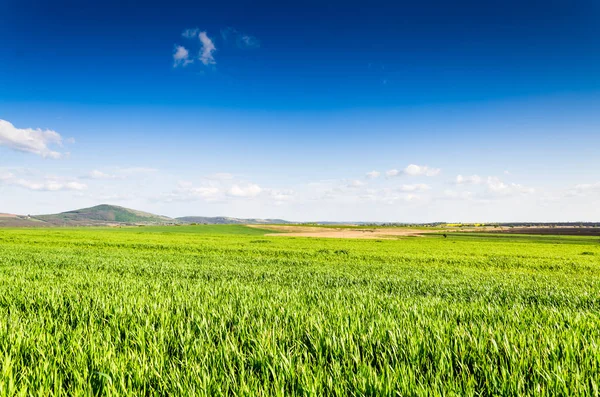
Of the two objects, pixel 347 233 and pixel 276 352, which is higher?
pixel 276 352

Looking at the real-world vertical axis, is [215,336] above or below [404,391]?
below

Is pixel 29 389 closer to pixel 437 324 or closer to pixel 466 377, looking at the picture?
pixel 466 377

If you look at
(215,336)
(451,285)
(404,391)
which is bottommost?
(451,285)

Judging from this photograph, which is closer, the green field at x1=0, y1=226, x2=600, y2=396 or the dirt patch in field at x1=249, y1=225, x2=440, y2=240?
the green field at x1=0, y1=226, x2=600, y2=396

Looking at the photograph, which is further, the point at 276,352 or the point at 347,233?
the point at 347,233

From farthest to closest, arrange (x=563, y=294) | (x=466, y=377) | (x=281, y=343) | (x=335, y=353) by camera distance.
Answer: (x=563, y=294), (x=281, y=343), (x=335, y=353), (x=466, y=377)

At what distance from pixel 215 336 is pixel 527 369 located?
3.83 metres

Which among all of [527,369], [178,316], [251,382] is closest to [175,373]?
[251,382]

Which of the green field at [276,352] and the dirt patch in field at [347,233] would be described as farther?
the dirt patch in field at [347,233]

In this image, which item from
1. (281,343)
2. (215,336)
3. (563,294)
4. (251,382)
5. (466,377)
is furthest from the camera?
(563,294)

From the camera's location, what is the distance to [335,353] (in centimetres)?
371

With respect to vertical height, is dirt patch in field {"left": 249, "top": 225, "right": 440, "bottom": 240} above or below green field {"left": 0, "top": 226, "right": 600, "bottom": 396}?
below

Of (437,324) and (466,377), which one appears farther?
(437,324)

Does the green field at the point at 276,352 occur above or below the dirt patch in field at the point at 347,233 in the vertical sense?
above
